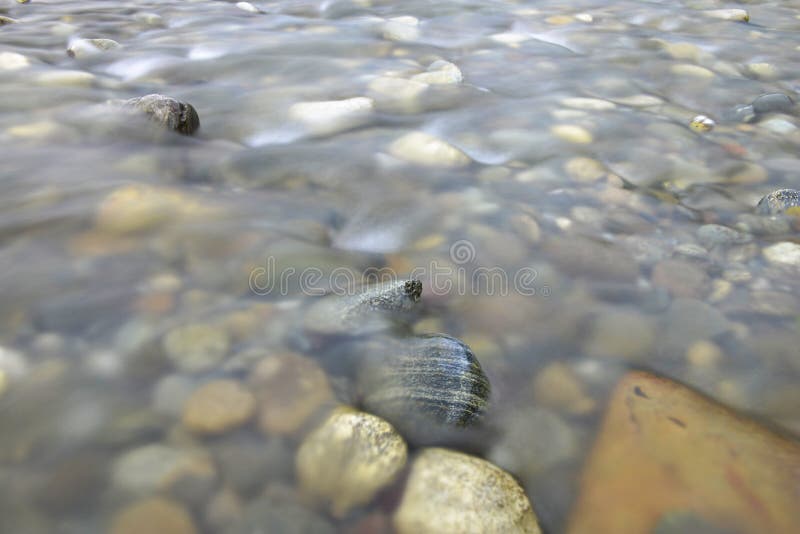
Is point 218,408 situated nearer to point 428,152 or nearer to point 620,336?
point 620,336

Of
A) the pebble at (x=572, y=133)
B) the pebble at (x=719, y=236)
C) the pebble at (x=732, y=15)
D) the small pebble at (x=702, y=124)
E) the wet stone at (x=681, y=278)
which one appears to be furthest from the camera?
the pebble at (x=732, y=15)

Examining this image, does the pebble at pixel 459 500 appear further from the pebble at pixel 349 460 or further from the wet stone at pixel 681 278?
the wet stone at pixel 681 278

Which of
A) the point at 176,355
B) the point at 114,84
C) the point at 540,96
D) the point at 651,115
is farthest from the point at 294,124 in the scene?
the point at 651,115

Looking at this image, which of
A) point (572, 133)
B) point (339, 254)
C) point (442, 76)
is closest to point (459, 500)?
point (339, 254)

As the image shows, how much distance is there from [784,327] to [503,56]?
2.41 m

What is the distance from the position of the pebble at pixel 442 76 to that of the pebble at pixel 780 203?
151 cm

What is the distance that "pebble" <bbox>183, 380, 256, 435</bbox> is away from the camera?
41.4 inches

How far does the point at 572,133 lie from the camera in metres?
2.32

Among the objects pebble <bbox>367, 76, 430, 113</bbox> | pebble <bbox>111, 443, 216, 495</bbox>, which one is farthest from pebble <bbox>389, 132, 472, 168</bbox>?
pebble <bbox>111, 443, 216, 495</bbox>

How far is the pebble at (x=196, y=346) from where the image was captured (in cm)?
117

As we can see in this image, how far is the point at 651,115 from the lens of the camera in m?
2.54

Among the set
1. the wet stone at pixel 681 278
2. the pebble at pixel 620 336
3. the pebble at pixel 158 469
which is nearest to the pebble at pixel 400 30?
the wet stone at pixel 681 278

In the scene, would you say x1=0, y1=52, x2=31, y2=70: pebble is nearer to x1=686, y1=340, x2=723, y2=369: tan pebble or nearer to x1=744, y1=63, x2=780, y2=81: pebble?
x1=686, y1=340, x2=723, y2=369: tan pebble

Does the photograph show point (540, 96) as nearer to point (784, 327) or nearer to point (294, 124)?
point (294, 124)
